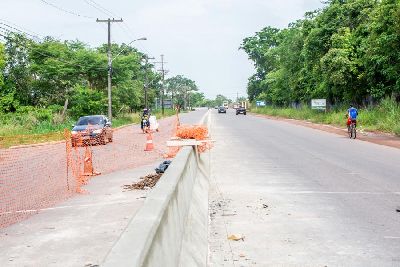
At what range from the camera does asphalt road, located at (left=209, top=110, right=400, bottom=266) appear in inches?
226

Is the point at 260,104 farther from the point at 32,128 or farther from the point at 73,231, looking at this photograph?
the point at 73,231

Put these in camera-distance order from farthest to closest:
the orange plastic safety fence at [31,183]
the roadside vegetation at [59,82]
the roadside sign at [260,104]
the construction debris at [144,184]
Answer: the roadside sign at [260,104] → the roadside vegetation at [59,82] → the construction debris at [144,184] → the orange plastic safety fence at [31,183]

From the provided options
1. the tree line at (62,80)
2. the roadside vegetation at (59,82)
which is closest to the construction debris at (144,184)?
the roadside vegetation at (59,82)

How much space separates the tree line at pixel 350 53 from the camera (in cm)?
2989

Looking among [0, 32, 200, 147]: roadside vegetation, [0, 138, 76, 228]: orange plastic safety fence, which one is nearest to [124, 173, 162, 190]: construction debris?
[0, 138, 76, 228]: orange plastic safety fence

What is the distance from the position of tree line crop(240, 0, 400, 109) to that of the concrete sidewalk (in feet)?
74.8

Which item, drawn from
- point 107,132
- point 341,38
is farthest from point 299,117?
point 107,132

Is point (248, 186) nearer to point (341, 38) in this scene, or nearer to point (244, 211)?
point (244, 211)

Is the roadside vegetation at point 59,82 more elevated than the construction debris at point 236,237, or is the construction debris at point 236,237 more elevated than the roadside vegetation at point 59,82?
the roadside vegetation at point 59,82

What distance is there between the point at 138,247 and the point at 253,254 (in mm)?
3055

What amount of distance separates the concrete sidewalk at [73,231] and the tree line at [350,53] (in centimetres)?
2280

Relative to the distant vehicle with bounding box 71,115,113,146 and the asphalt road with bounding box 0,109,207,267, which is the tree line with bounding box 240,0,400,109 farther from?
the asphalt road with bounding box 0,109,207,267

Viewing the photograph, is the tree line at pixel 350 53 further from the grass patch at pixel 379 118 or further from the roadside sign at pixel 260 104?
the roadside sign at pixel 260 104

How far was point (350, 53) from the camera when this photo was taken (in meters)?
40.8
